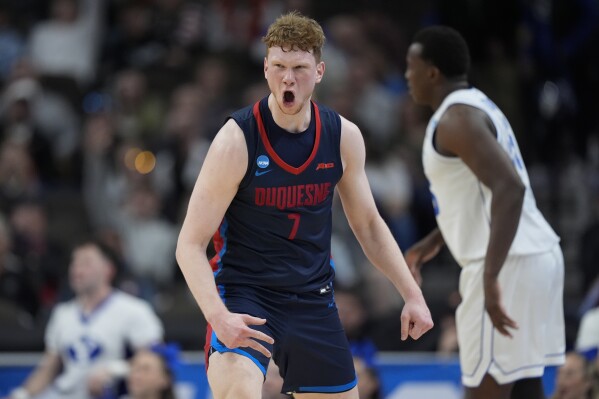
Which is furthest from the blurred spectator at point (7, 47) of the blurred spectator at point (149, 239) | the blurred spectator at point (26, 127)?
the blurred spectator at point (149, 239)

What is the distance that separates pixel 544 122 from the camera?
12781 millimetres

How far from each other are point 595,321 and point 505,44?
17.5 ft

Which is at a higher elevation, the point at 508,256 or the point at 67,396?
the point at 508,256

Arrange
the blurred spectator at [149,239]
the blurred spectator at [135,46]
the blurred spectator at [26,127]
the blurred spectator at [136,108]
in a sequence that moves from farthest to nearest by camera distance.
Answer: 1. the blurred spectator at [135,46]
2. the blurred spectator at [136,108]
3. the blurred spectator at [26,127]
4. the blurred spectator at [149,239]

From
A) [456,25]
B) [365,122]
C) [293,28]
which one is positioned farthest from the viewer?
[456,25]

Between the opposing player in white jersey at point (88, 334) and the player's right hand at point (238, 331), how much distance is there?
161 inches

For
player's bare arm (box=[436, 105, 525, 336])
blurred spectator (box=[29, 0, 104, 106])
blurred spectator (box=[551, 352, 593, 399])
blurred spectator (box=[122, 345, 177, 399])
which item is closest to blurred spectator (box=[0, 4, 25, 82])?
blurred spectator (box=[29, 0, 104, 106])

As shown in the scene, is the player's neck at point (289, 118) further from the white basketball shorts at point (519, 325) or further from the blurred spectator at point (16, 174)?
the blurred spectator at point (16, 174)

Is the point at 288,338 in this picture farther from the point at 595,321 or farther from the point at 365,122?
the point at 365,122

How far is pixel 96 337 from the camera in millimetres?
8891

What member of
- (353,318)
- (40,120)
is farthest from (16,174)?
(353,318)

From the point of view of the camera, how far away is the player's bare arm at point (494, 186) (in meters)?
5.68

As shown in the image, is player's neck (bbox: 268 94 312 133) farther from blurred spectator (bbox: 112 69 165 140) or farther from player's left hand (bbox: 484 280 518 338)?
blurred spectator (bbox: 112 69 165 140)

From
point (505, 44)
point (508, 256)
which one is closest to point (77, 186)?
point (505, 44)
